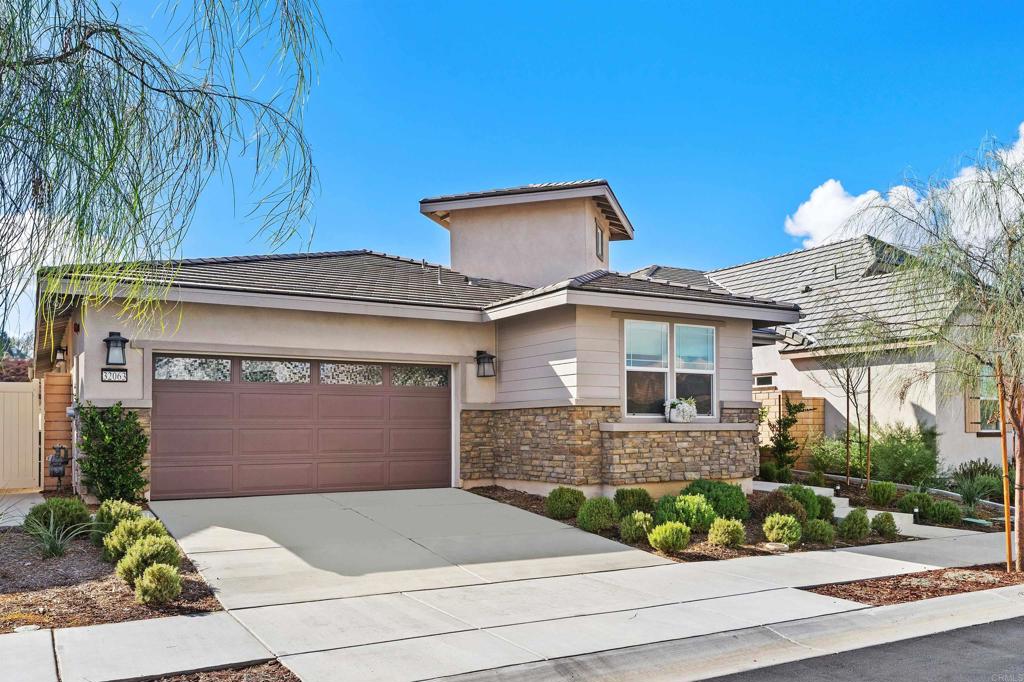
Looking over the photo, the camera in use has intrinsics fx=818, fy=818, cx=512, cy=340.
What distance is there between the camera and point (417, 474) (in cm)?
1416

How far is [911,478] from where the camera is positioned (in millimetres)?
15930

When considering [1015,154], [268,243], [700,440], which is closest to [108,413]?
[268,243]

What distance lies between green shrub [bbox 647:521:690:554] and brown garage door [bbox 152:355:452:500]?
5472 millimetres

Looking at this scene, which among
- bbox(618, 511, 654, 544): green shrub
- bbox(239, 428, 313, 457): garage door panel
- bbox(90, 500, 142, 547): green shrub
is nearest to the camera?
bbox(90, 500, 142, 547): green shrub

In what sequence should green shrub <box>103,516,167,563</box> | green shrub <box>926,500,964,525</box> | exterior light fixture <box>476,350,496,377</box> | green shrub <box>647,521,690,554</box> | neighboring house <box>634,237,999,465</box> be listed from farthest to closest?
neighboring house <box>634,237,999,465</box> < exterior light fixture <box>476,350,496,377</box> < green shrub <box>926,500,964,525</box> < green shrub <box>647,521,690,554</box> < green shrub <box>103,516,167,563</box>

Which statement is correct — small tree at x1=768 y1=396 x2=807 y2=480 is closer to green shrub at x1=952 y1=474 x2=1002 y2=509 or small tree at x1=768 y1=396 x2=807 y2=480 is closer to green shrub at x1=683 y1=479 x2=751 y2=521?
green shrub at x1=952 y1=474 x2=1002 y2=509

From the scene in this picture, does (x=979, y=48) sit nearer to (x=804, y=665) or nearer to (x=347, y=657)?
(x=804, y=665)

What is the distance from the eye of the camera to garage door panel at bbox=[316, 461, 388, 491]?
44.0 feet

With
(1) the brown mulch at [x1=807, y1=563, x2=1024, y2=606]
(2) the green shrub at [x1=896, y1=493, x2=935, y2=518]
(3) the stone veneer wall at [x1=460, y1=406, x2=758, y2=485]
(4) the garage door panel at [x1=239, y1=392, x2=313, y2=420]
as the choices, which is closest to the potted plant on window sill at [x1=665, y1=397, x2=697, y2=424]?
(3) the stone veneer wall at [x1=460, y1=406, x2=758, y2=485]

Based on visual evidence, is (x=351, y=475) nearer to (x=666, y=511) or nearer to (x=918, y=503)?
(x=666, y=511)

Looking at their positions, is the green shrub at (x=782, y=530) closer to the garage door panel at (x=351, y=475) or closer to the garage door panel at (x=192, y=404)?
the garage door panel at (x=351, y=475)

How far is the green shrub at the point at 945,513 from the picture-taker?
42.5 ft

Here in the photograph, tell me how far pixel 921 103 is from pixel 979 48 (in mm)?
1538

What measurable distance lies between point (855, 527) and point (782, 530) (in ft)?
4.67
